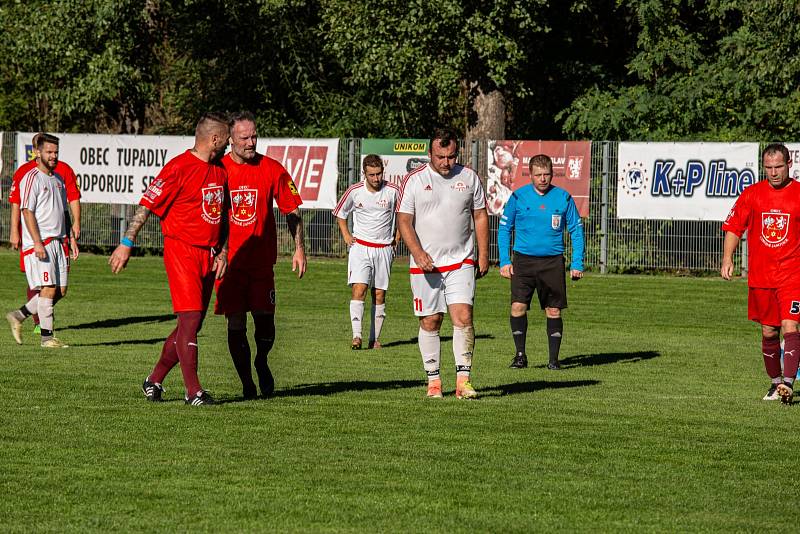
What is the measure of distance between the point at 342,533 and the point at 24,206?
946 cm

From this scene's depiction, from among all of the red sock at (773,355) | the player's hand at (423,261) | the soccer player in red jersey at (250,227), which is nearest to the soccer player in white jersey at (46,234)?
the soccer player in red jersey at (250,227)

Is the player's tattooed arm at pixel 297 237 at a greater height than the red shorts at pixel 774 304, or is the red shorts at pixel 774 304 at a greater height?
the player's tattooed arm at pixel 297 237

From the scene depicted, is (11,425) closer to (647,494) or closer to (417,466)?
(417,466)

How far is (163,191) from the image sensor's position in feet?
32.9

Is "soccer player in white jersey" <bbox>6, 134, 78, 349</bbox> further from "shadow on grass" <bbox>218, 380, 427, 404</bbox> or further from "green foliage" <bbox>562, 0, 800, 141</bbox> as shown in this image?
"green foliage" <bbox>562, 0, 800, 141</bbox>

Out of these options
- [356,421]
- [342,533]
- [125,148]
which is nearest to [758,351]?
[356,421]

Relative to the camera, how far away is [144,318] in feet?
63.2

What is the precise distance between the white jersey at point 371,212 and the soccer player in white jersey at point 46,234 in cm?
314

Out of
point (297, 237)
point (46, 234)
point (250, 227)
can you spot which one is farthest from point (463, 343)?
point (46, 234)

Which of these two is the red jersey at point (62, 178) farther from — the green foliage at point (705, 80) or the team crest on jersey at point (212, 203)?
the green foliage at point (705, 80)

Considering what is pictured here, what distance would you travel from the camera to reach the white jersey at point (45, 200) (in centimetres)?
1529

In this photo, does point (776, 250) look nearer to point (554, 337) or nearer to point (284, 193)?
point (554, 337)

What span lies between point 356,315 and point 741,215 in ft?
19.1

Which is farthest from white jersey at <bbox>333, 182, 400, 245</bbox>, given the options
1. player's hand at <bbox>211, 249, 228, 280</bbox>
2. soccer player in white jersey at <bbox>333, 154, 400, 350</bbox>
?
player's hand at <bbox>211, 249, 228, 280</bbox>
